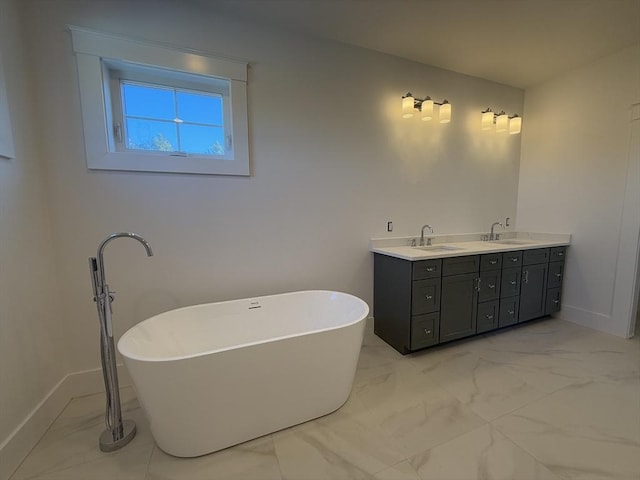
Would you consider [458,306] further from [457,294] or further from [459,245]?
[459,245]

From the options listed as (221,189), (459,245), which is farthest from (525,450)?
(221,189)

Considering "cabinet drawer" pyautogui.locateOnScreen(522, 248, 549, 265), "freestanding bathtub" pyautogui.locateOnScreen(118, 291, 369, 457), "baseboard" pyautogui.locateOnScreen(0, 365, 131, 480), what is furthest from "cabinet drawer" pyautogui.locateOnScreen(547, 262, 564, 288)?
"baseboard" pyautogui.locateOnScreen(0, 365, 131, 480)

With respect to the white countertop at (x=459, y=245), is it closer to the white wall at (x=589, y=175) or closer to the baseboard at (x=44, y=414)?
the white wall at (x=589, y=175)

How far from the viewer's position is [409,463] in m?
1.28

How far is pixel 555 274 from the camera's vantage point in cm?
286

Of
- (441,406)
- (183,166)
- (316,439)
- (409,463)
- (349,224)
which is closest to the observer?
(409,463)

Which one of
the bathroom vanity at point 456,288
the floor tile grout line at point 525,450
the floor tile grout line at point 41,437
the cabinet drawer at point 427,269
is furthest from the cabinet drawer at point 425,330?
the floor tile grout line at point 41,437

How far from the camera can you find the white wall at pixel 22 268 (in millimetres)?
1290

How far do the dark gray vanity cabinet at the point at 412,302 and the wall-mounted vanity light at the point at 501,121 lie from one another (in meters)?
1.72

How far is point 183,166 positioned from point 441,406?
2.31m

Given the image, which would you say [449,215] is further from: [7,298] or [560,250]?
[7,298]

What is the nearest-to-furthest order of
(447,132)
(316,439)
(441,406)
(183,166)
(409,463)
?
(409,463), (316,439), (441,406), (183,166), (447,132)

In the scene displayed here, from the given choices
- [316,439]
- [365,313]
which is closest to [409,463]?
[316,439]

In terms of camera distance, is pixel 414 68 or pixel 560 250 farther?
pixel 560 250
